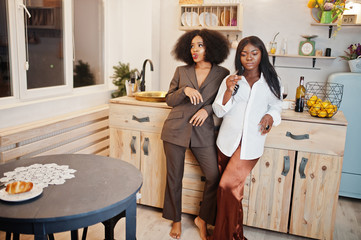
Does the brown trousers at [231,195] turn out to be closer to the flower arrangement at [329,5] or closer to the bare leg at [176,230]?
the bare leg at [176,230]

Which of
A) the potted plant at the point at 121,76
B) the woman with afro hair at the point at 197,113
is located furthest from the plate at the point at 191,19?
the woman with afro hair at the point at 197,113

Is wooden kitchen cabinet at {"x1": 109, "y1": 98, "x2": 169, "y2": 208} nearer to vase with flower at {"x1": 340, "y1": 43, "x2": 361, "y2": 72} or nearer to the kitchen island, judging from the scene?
the kitchen island

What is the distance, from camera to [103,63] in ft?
13.1

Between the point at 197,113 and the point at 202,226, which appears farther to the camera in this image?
the point at 202,226

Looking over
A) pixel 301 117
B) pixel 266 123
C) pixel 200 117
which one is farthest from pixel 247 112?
pixel 301 117

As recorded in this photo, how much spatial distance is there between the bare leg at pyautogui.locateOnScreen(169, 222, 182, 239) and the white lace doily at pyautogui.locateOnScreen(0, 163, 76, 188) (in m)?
1.07

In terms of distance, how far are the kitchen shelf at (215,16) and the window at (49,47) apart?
949 mm

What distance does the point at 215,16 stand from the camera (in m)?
3.74

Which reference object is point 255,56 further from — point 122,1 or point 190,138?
point 122,1

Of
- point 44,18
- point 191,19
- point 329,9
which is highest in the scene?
point 329,9

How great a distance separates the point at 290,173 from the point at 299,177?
0.21 ft

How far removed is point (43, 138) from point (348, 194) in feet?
9.35

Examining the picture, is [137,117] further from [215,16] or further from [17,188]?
[215,16]

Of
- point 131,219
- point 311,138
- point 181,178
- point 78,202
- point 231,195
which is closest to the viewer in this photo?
point 78,202
